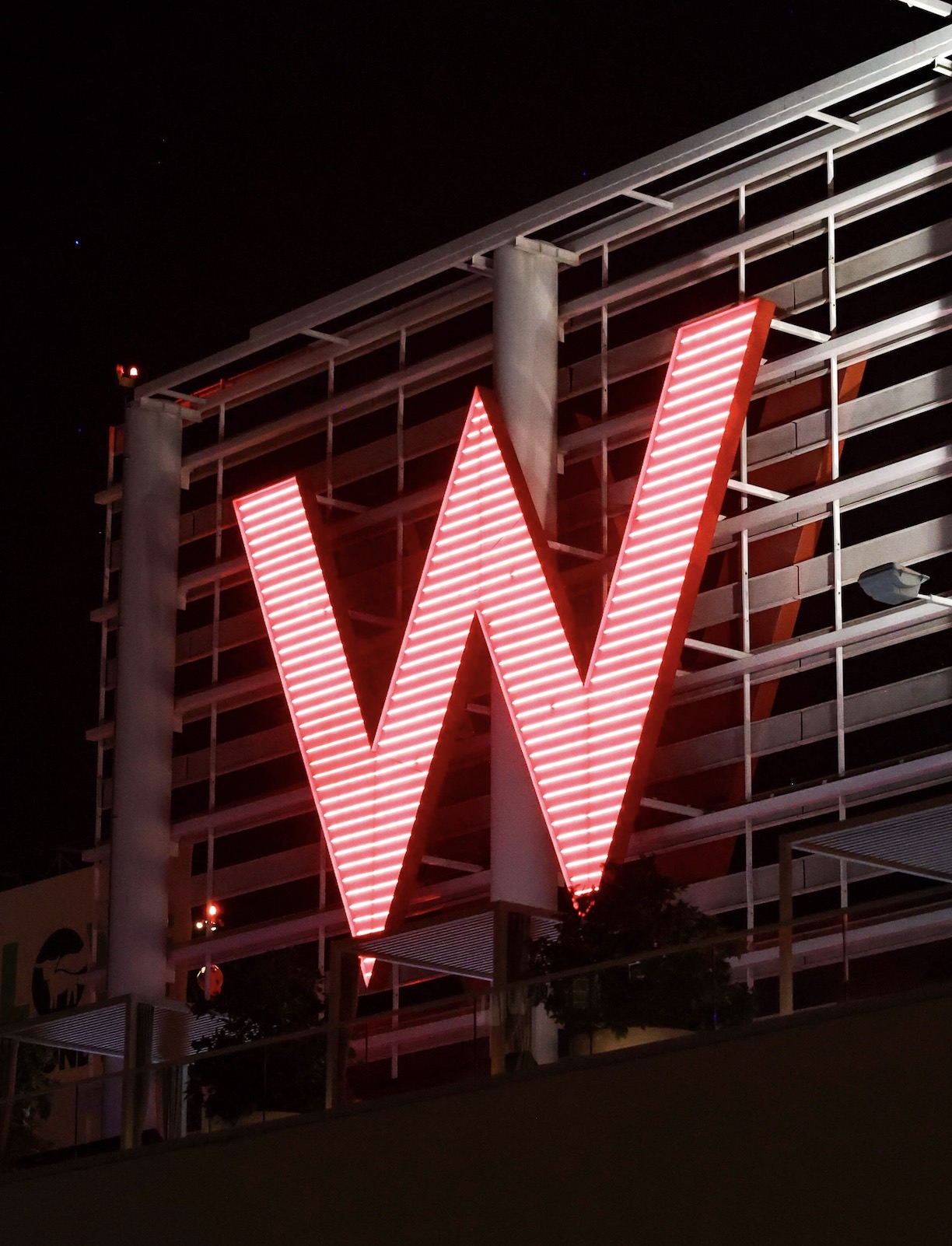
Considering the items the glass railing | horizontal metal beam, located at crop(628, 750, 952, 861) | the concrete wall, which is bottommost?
the concrete wall

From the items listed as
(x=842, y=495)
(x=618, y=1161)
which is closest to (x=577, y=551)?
(x=842, y=495)

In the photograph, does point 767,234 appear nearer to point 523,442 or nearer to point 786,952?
point 523,442

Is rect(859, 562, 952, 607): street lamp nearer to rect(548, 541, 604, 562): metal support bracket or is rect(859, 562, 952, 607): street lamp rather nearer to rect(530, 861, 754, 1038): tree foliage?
rect(530, 861, 754, 1038): tree foliage

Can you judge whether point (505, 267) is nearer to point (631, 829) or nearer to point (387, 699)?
point (387, 699)

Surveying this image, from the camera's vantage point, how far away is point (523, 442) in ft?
68.4

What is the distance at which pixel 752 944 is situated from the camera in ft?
40.6

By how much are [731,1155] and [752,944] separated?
1.07 meters

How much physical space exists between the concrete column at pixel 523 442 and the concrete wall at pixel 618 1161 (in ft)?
17.7

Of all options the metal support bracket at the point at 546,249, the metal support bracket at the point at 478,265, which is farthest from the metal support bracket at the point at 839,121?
the metal support bracket at the point at 478,265

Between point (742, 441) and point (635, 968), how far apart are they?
27.2ft

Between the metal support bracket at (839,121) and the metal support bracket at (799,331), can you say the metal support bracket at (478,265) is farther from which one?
the metal support bracket at (839,121)

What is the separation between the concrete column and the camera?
2009cm

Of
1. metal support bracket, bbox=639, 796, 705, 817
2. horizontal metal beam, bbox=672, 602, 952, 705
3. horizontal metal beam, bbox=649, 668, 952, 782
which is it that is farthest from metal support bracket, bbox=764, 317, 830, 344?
metal support bracket, bbox=639, 796, 705, 817

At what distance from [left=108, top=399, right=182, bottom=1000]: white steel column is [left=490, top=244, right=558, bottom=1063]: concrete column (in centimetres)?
427
